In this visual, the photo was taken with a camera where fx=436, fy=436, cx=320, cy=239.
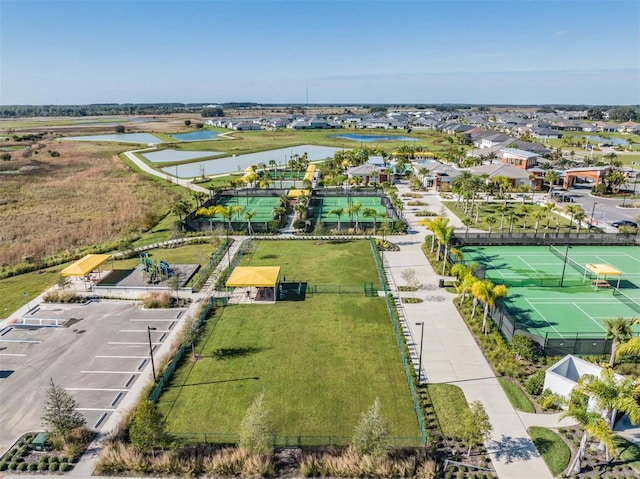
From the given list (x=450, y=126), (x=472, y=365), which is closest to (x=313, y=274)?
(x=472, y=365)

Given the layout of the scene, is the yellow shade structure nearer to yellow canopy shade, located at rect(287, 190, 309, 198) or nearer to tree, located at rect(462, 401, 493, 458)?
tree, located at rect(462, 401, 493, 458)

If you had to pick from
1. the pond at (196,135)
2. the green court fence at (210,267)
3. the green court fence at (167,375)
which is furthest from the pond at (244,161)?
the green court fence at (167,375)

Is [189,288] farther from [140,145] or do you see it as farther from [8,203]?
[140,145]

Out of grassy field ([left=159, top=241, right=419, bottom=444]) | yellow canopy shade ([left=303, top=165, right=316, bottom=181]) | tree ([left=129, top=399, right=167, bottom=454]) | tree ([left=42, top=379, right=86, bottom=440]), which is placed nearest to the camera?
tree ([left=129, top=399, right=167, bottom=454])

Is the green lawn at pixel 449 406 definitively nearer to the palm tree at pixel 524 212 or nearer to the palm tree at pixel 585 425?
the palm tree at pixel 585 425

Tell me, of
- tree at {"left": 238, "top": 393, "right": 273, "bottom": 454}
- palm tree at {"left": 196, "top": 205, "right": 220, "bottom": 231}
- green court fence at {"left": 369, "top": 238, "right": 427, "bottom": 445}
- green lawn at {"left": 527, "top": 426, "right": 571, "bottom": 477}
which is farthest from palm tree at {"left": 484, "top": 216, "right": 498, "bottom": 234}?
tree at {"left": 238, "top": 393, "right": 273, "bottom": 454}
